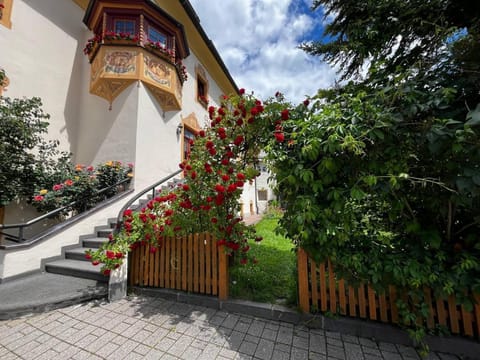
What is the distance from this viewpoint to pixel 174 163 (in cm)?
673

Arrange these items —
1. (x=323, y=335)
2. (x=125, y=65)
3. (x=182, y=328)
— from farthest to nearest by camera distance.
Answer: (x=125, y=65) → (x=182, y=328) → (x=323, y=335)

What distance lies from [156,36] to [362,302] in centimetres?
793

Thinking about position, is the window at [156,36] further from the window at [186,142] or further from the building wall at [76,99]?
the window at [186,142]

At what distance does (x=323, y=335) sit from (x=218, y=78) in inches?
424

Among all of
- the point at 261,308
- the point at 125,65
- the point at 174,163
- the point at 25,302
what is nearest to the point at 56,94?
the point at 125,65

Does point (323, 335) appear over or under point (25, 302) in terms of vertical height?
under

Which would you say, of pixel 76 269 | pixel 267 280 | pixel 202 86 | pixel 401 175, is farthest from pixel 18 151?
pixel 202 86

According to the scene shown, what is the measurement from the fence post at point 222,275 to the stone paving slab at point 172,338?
0.20m

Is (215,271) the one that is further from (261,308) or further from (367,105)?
(367,105)

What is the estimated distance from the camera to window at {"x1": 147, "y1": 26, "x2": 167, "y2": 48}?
581cm

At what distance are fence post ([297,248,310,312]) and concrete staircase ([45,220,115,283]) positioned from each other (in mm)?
2861

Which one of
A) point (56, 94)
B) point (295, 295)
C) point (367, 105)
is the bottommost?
point (295, 295)

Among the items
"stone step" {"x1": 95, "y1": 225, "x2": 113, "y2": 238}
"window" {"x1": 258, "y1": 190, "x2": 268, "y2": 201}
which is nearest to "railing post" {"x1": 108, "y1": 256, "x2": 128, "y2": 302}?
"stone step" {"x1": 95, "y1": 225, "x2": 113, "y2": 238}

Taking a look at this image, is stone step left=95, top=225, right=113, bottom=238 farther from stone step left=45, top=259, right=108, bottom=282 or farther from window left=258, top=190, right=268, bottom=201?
window left=258, top=190, right=268, bottom=201
